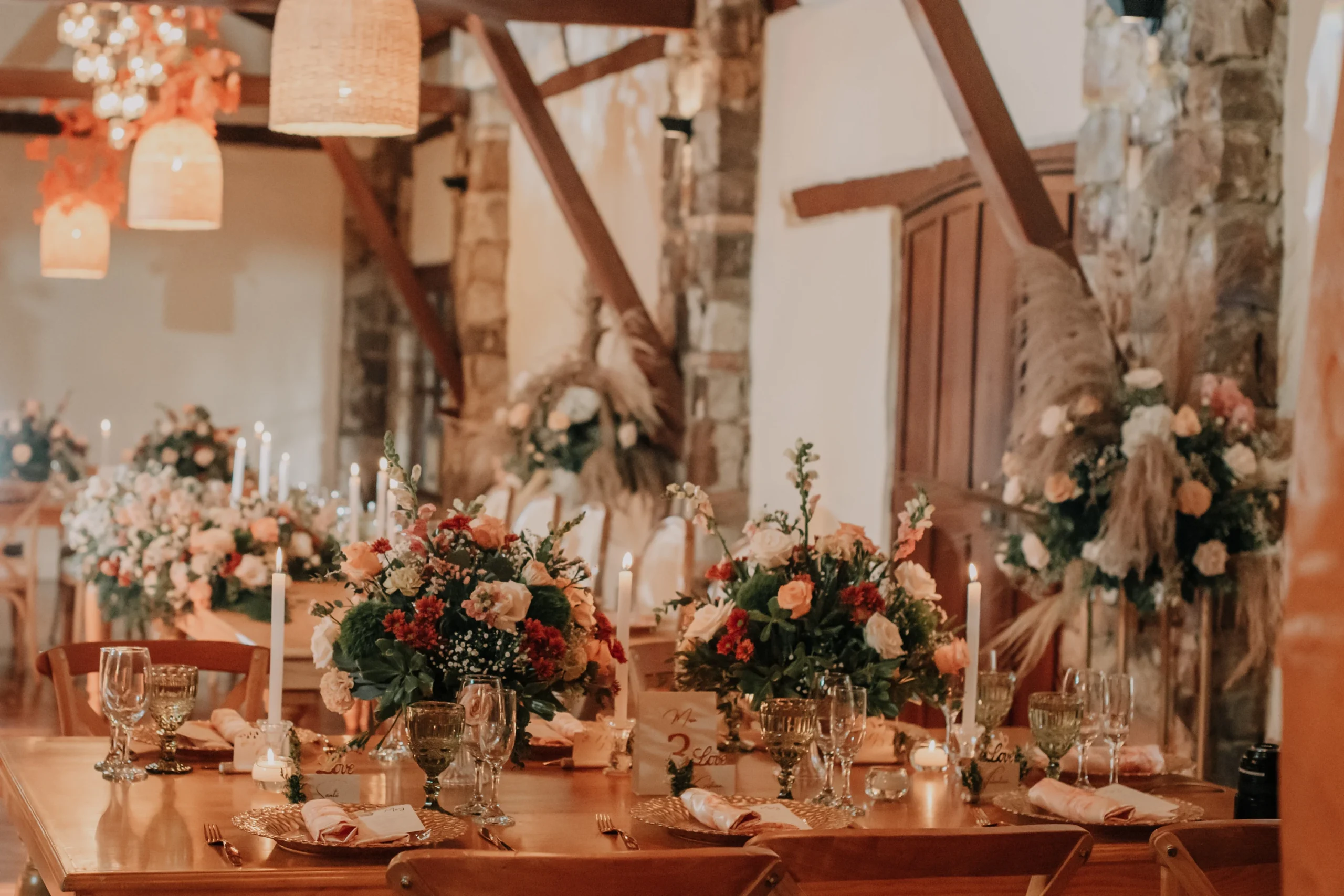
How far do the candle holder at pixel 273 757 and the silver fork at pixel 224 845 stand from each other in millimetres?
297

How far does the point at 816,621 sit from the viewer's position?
8.69 ft

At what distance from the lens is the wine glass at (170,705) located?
2.54 meters

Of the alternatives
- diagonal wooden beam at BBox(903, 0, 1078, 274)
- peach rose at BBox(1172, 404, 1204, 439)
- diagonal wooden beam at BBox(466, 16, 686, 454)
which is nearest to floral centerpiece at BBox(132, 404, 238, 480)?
diagonal wooden beam at BBox(466, 16, 686, 454)

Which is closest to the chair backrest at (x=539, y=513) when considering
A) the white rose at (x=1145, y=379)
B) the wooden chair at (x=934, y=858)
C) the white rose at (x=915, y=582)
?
the white rose at (x=1145, y=379)

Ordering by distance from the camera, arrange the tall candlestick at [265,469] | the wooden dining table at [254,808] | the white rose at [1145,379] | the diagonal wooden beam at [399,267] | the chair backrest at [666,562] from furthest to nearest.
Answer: the diagonal wooden beam at [399,267], the chair backrest at [666,562], the tall candlestick at [265,469], the white rose at [1145,379], the wooden dining table at [254,808]

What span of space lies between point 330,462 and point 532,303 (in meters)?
2.99

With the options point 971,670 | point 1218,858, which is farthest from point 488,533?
point 1218,858

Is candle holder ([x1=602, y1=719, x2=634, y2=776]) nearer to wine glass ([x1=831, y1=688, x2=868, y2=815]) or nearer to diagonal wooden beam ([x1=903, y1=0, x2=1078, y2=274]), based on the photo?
wine glass ([x1=831, y1=688, x2=868, y2=815])

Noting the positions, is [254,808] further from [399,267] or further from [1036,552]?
[399,267]

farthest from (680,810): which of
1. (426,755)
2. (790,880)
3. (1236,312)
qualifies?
(1236,312)

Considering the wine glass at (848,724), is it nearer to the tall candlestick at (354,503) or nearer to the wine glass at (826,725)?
the wine glass at (826,725)

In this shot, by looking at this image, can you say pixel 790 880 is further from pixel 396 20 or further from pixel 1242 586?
pixel 1242 586

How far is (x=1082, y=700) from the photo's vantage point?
2627 millimetres

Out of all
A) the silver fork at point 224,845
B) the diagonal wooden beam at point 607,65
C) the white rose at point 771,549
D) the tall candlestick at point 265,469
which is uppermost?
the diagonal wooden beam at point 607,65
